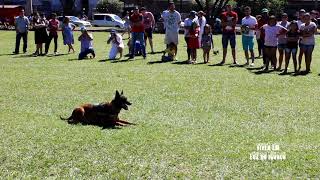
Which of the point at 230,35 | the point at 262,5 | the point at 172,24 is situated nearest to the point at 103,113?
the point at 230,35

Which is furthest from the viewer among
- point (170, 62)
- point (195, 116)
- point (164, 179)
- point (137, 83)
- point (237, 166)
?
point (170, 62)

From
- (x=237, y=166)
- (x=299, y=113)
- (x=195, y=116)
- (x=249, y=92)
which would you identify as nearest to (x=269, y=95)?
(x=249, y=92)

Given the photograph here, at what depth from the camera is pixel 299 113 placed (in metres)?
9.58

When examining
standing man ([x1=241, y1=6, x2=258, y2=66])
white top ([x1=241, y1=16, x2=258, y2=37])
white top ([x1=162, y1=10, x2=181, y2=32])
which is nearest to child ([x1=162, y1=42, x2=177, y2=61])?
white top ([x1=162, y1=10, x2=181, y2=32])

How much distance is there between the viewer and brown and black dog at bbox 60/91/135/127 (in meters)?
8.09

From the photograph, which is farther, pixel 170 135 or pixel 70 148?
pixel 170 135

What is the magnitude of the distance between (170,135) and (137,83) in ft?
18.1

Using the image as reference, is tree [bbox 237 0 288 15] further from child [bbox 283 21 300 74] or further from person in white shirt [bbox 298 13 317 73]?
person in white shirt [bbox 298 13 317 73]

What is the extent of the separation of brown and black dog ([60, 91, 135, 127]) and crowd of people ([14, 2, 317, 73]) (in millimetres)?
8147

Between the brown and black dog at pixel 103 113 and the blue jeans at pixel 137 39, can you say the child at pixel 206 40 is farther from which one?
the brown and black dog at pixel 103 113

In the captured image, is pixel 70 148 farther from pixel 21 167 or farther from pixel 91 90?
pixel 91 90

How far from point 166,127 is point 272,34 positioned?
793 centimetres

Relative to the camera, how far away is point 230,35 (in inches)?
666

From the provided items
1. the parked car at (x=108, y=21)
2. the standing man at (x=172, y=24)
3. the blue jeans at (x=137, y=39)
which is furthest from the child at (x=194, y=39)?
the parked car at (x=108, y=21)
